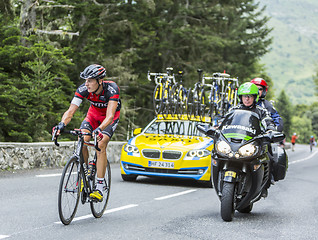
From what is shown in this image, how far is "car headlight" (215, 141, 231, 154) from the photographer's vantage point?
275 inches

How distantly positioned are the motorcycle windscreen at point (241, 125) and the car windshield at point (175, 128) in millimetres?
5474

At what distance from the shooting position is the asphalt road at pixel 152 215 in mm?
6074

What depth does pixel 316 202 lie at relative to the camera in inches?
403

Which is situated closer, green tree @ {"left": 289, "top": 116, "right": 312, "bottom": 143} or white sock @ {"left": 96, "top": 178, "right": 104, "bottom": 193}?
white sock @ {"left": 96, "top": 178, "right": 104, "bottom": 193}

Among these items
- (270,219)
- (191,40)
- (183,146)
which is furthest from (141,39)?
(270,219)

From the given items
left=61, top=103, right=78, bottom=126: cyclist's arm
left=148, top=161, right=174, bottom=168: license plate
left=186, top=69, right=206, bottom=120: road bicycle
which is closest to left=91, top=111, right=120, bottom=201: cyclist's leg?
left=61, top=103, right=78, bottom=126: cyclist's arm

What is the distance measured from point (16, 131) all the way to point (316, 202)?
381 inches

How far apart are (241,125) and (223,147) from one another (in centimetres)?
41

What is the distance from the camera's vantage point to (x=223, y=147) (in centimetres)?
703

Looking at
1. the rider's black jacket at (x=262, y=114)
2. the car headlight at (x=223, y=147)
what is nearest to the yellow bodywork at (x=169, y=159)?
the rider's black jacket at (x=262, y=114)

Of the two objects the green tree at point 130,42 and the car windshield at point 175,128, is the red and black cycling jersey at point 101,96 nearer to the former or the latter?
the car windshield at point 175,128

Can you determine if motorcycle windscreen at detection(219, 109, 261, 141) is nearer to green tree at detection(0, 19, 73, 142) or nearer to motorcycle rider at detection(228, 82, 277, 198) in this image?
motorcycle rider at detection(228, 82, 277, 198)

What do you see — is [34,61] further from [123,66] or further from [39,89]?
[123,66]

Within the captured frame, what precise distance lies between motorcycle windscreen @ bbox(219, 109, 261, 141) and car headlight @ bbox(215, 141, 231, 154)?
0.13m
